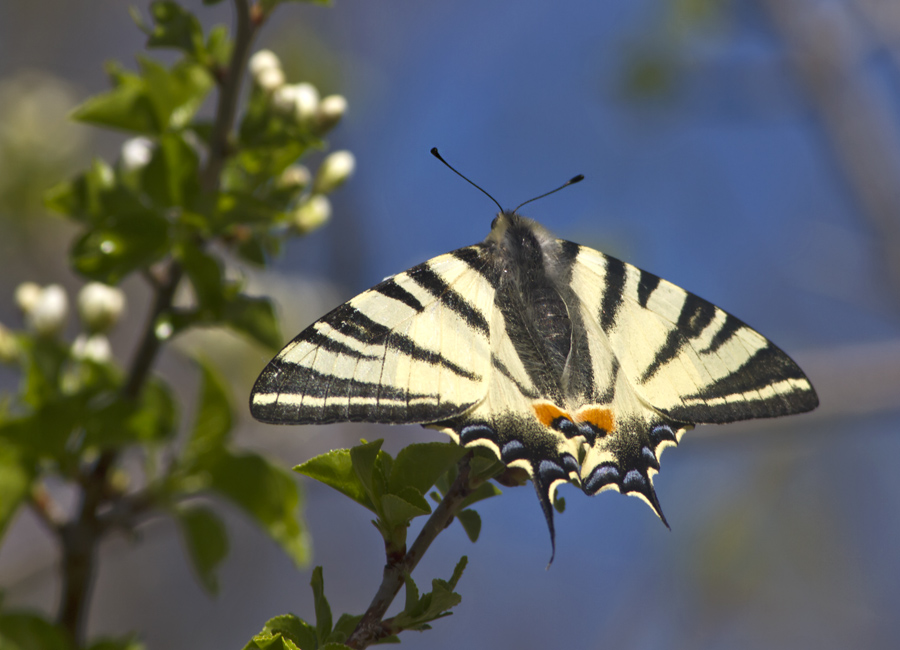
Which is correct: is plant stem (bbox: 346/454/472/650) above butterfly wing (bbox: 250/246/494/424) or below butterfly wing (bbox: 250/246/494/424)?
below

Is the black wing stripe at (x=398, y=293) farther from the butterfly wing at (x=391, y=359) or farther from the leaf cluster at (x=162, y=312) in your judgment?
the leaf cluster at (x=162, y=312)

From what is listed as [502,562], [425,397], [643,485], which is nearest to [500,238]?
[425,397]

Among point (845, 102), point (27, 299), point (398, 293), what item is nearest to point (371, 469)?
point (398, 293)

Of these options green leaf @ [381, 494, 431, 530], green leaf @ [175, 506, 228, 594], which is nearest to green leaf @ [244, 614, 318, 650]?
green leaf @ [381, 494, 431, 530]

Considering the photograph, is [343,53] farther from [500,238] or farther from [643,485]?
[643,485]

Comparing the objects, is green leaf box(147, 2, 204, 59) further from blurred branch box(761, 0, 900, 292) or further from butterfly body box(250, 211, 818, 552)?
blurred branch box(761, 0, 900, 292)

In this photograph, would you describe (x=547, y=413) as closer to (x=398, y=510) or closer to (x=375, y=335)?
(x=375, y=335)

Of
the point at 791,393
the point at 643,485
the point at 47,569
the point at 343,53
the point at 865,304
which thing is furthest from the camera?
the point at 343,53
